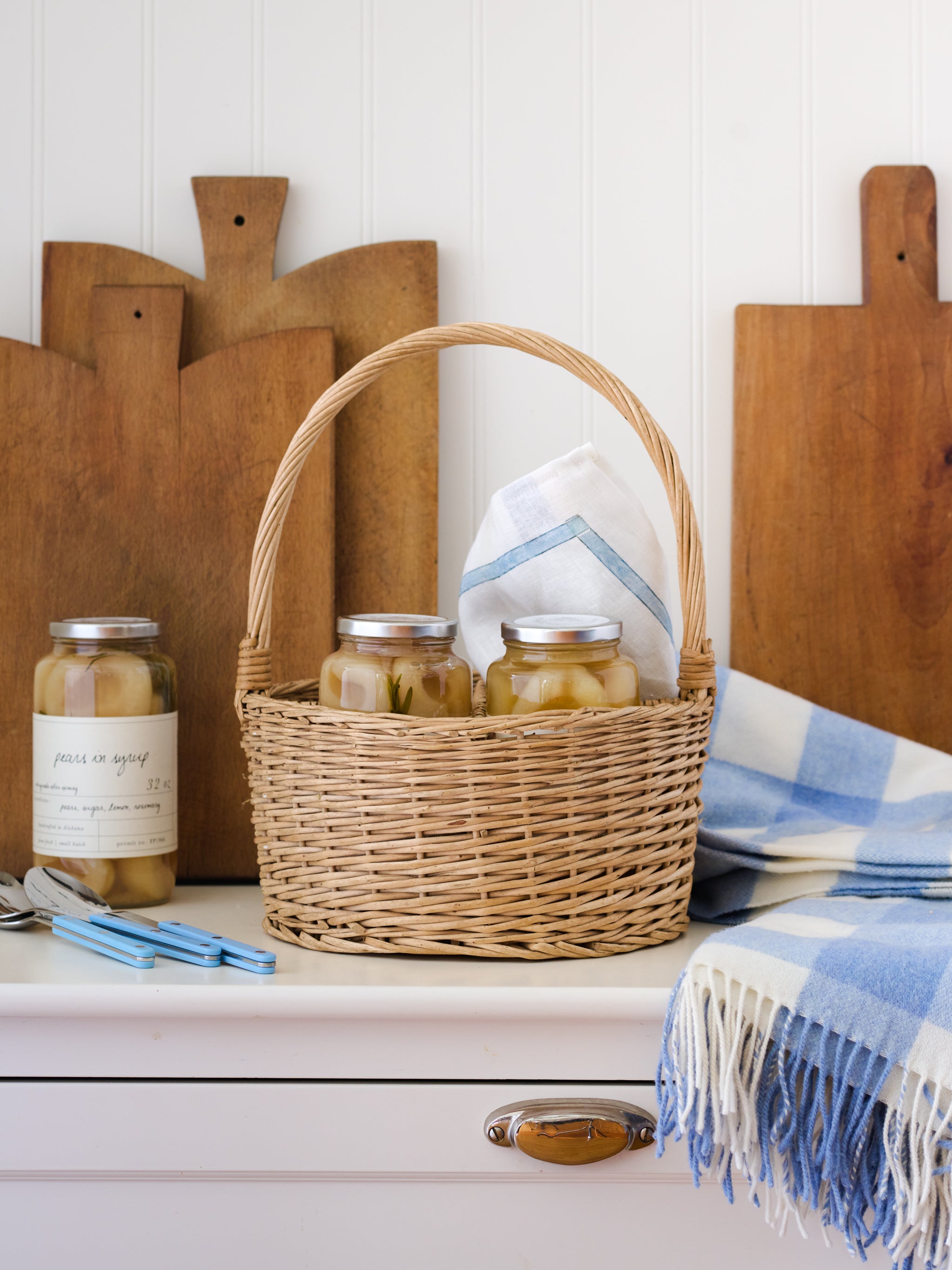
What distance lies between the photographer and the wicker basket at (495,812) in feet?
1.94

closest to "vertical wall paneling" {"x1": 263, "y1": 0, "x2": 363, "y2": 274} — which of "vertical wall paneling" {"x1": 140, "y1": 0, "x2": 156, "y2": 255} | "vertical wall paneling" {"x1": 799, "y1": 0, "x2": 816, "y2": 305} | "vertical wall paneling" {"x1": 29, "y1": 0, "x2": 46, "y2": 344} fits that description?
"vertical wall paneling" {"x1": 140, "y1": 0, "x2": 156, "y2": 255}

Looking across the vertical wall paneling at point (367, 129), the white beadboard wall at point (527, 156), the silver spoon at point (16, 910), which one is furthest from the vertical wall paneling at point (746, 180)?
the silver spoon at point (16, 910)

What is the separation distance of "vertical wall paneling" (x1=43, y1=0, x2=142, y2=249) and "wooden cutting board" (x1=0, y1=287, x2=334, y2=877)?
0.11m

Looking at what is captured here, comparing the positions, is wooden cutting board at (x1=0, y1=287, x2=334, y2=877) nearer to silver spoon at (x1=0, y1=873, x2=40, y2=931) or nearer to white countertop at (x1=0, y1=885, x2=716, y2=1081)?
silver spoon at (x1=0, y1=873, x2=40, y2=931)

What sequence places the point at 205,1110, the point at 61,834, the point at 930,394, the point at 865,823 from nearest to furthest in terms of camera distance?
the point at 205,1110 < the point at 61,834 < the point at 865,823 < the point at 930,394

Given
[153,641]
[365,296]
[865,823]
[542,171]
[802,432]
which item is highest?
[542,171]

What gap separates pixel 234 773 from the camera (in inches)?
34.5

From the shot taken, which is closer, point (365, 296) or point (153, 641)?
point (153, 641)

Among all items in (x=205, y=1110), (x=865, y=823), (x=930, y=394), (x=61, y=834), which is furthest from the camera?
(x=930, y=394)

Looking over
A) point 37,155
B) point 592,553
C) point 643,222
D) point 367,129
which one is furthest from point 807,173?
point 37,155

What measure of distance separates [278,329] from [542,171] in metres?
0.30

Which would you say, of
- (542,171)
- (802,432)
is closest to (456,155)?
(542,171)

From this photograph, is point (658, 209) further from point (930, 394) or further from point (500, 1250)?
point (500, 1250)

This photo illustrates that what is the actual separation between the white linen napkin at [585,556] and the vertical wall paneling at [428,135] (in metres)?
0.27
